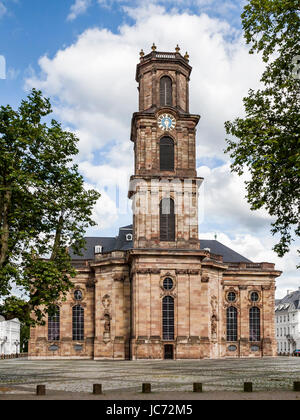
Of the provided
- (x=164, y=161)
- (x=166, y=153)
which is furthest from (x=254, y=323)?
(x=166, y=153)

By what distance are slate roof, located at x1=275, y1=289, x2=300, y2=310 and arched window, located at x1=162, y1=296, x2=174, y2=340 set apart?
69968mm

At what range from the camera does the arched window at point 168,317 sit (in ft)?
172

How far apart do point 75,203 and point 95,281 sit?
33723 mm

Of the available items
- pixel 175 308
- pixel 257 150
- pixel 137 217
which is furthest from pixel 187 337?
pixel 257 150

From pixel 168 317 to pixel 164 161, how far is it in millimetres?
15190

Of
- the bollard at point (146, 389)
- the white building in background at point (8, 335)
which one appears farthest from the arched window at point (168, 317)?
the white building in background at point (8, 335)

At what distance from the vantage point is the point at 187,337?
170 feet

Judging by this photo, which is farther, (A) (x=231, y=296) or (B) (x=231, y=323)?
(A) (x=231, y=296)

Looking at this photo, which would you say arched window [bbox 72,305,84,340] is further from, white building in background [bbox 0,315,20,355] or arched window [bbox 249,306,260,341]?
white building in background [bbox 0,315,20,355]

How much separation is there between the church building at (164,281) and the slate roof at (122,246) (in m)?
3.01

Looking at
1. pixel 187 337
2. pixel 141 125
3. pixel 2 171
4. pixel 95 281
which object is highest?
pixel 141 125

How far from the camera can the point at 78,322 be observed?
61.7 meters

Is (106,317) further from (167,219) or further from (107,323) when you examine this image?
(167,219)
